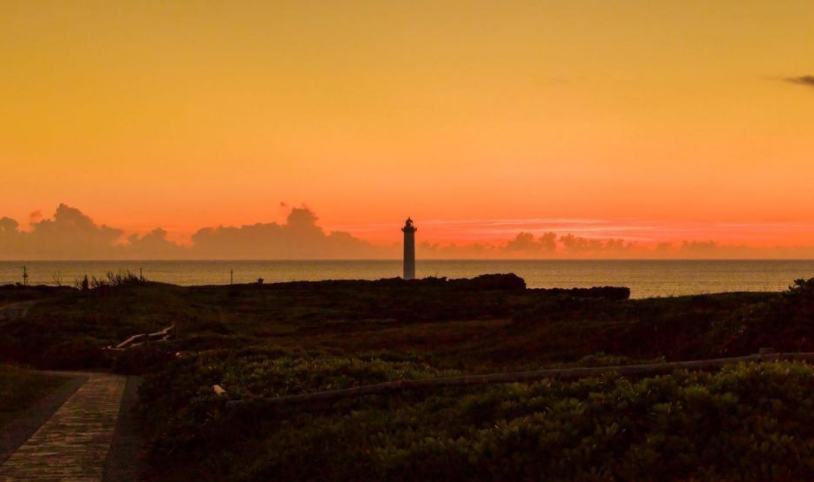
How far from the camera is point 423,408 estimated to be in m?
12.3

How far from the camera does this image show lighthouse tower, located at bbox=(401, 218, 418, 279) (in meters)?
94.8

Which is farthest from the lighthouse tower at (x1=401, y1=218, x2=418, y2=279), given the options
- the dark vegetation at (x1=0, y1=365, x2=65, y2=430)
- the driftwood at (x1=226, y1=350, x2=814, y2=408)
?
the driftwood at (x1=226, y1=350, x2=814, y2=408)

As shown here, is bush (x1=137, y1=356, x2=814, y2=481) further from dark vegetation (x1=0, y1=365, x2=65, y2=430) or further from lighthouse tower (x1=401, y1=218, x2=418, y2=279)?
lighthouse tower (x1=401, y1=218, x2=418, y2=279)

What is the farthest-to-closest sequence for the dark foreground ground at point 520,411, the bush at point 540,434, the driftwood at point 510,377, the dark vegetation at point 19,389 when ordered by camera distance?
the dark vegetation at point 19,389 < the driftwood at point 510,377 < the dark foreground ground at point 520,411 < the bush at point 540,434

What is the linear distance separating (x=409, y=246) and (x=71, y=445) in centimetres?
8323

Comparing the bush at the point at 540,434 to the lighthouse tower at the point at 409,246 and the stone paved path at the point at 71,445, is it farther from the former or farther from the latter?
the lighthouse tower at the point at 409,246

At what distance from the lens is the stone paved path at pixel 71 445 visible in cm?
1198

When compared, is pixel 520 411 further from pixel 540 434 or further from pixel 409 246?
pixel 409 246

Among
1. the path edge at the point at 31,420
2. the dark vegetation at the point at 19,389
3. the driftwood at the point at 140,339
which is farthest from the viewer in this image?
the driftwood at the point at 140,339

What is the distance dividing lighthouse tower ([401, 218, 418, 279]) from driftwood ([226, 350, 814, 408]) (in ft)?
264

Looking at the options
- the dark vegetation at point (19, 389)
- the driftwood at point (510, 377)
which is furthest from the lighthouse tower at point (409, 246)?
the driftwood at point (510, 377)

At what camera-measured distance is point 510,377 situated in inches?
503

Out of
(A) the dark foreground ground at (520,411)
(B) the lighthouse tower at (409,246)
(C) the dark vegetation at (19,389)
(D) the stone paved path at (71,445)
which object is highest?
(B) the lighthouse tower at (409,246)

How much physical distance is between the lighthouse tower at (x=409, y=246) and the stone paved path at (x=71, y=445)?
7504cm
